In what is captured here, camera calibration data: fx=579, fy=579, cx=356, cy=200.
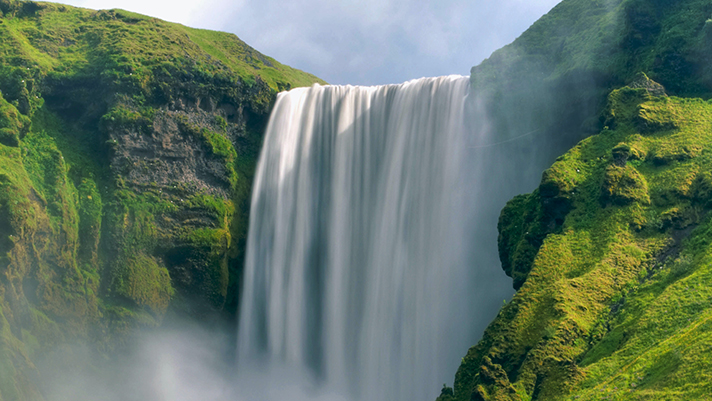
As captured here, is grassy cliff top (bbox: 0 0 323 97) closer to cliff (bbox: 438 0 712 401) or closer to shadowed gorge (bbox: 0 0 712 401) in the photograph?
shadowed gorge (bbox: 0 0 712 401)

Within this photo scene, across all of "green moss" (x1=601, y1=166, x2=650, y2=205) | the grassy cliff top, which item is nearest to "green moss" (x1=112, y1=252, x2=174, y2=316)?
the grassy cliff top

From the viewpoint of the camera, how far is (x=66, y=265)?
29.2m

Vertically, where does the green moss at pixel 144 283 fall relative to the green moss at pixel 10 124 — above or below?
below

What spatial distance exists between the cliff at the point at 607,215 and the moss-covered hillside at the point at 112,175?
17.3m

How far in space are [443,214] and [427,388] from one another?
27.3 ft

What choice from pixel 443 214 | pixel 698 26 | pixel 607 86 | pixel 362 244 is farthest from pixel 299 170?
pixel 698 26

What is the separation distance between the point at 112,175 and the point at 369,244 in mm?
14938

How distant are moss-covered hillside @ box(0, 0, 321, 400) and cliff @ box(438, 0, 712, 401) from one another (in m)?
17.3

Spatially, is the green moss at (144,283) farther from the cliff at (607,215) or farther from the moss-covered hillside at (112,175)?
the cliff at (607,215)

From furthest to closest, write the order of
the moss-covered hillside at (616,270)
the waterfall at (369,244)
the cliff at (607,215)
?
1. the waterfall at (369,244)
2. the cliff at (607,215)
3. the moss-covered hillside at (616,270)

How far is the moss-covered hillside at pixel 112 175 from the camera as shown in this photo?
27953mm

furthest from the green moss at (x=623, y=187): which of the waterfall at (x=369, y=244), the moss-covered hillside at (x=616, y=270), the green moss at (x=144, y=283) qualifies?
the green moss at (x=144, y=283)

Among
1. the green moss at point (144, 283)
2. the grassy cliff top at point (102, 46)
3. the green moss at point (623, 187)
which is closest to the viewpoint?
the green moss at point (623, 187)

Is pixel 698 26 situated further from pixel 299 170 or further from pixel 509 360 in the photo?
pixel 299 170
